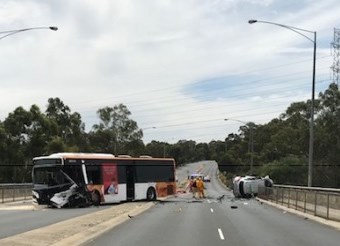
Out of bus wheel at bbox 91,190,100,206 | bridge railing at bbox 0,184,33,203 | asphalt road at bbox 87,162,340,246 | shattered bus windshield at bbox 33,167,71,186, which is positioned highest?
shattered bus windshield at bbox 33,167,71,186

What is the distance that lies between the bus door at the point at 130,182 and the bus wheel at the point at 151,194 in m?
2.12

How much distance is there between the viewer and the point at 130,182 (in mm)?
42062

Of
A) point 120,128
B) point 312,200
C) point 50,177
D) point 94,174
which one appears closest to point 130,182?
point 94,174

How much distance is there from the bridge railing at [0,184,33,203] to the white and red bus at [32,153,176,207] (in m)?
7.63

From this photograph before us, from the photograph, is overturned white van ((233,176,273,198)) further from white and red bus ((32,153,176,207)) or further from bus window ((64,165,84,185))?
bus window ((64,165,84,185))

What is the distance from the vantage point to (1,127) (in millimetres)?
75750

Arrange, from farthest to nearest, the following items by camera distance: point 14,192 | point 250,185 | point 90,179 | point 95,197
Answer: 1. point 250,185
2. point 14,192
3. point 95,197
4. point 90,179

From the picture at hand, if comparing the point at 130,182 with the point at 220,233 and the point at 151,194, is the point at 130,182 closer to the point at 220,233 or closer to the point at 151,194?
the point at 151,194

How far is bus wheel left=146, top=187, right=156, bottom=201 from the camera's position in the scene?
44219mm

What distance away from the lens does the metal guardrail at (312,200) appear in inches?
985

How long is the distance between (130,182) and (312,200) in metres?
16.6

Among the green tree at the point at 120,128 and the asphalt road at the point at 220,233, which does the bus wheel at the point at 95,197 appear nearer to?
the asphalt road at the point at 220,233

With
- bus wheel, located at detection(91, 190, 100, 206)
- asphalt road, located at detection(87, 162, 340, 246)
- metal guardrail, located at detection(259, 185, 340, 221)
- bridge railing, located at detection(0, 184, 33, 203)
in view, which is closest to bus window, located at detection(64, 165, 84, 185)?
bus wheel, located at detection(91, 190, 100, 206)

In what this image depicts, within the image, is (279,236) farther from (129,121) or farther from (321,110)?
(129,121)
